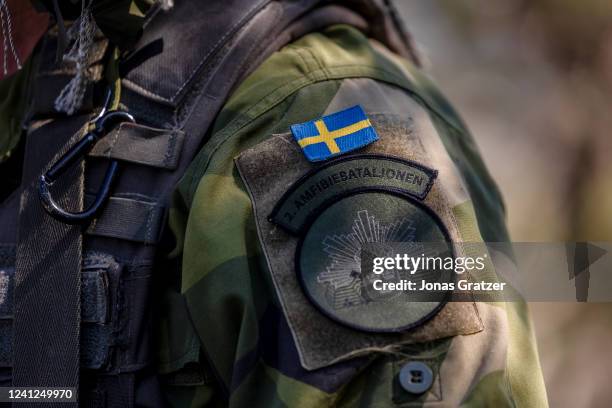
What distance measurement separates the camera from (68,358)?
1.02 metres

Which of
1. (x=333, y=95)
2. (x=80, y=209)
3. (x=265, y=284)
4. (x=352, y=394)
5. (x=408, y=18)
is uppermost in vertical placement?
(x=408, y=18)

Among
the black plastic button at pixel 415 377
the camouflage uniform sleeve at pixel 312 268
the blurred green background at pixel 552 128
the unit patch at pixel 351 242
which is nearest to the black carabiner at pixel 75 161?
the camouflage uniform sleeve at pixel 312 268

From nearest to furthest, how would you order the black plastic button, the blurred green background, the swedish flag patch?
the black plastic button, the swedish flag patch, the blurred green background

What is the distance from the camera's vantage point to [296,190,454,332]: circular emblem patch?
0.90 metres

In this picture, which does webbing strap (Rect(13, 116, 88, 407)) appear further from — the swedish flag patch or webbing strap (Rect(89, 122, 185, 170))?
the swedish flag patch

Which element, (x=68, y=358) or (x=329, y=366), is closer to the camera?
(x=329, y=366)

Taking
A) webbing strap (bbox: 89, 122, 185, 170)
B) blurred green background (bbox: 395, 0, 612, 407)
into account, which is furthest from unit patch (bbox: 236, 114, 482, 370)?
blurred green background (bbox: 395, 0, 612, 407)

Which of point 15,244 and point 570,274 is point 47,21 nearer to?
point 15,244

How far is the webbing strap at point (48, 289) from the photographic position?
1.03m

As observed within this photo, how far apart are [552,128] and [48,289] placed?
9.19 feet

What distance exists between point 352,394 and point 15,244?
21.4 inches

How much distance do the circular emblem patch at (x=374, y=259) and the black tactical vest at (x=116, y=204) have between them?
0.26 m

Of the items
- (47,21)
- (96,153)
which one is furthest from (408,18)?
(96,153)

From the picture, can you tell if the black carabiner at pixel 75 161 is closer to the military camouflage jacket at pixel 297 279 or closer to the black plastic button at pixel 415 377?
the military camouflage jacket at pixel 297 279
